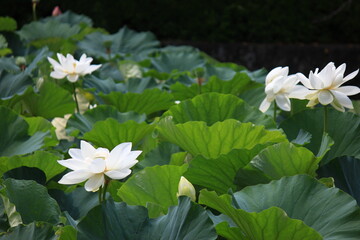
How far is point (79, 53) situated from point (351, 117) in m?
1.80

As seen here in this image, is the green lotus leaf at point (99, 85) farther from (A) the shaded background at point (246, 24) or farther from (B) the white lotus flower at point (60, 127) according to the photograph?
(A) the shaded background at point (246, 24)

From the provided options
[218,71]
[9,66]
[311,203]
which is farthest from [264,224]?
[9,66]

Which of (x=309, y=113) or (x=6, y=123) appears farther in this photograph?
(x=6, y=123)

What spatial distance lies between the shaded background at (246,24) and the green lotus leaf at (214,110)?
6.04 metres

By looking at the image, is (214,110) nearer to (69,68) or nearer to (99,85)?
(69,68)

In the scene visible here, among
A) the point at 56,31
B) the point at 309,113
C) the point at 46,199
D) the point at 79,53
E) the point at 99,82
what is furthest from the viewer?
the point at 56,31

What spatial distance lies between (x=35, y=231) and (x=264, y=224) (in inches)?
13.5

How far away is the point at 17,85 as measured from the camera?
2.09 metres

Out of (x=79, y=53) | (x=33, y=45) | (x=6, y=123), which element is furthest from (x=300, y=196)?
(x=33, y=45)

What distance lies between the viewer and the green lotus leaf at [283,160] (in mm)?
1217

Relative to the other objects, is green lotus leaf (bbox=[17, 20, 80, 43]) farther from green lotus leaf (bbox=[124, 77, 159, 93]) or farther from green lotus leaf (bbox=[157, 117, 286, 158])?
green lotus leaf (bbox=[157, 117, 286, 158])

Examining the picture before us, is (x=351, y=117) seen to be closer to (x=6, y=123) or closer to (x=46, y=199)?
(x=46, y=199)

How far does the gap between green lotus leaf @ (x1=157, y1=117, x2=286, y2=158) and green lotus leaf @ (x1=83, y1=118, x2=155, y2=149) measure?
0.63 feet

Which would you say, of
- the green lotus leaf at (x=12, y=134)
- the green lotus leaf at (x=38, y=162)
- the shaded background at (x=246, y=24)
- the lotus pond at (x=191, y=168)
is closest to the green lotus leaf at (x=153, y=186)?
the lotus pond at (x=191, y=168)
